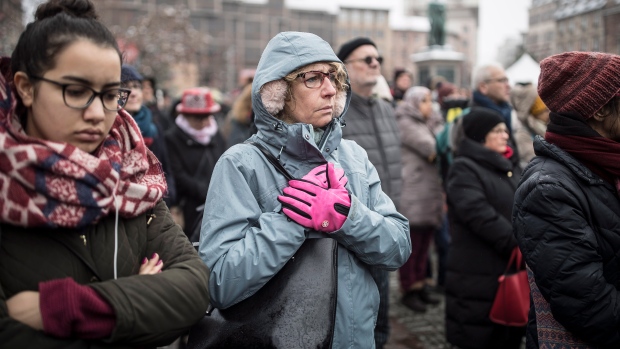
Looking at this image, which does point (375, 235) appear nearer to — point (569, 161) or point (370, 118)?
point (569, 161)

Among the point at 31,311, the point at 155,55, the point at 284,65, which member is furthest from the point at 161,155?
the point at 155,55

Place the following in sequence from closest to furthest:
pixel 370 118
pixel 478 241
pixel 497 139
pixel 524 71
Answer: pixel 478 241
pixel 497 139
pixel 370 118
pixel 524 71

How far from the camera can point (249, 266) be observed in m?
2.14

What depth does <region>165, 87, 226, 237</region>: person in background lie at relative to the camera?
5.64m

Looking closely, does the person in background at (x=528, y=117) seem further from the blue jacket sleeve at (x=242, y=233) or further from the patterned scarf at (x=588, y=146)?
the blue jacket sleeve at (x=242, y=233)

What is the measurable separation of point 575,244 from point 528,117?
12.1 feet

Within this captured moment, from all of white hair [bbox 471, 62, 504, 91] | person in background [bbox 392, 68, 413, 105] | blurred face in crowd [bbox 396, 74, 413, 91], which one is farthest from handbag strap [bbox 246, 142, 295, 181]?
blurred face in crowd [bbox 396, 74, 413, 91]

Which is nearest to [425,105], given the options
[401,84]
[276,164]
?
[401,84]

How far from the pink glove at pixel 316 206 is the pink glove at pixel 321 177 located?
2 cm

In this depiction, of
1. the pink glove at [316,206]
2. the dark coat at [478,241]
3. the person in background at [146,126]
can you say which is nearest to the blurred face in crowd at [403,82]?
the person in background at [146,126]

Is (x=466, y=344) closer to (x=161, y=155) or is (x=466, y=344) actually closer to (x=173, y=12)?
(x=161, y=155)

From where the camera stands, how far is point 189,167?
5754mm

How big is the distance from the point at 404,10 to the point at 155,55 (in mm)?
72048

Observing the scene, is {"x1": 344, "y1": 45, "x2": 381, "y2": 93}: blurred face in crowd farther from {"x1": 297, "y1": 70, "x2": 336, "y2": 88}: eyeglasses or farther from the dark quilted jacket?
{"x1": 297, "y1": 70, "x2": 336, "y2": 88}: eyeglasses
